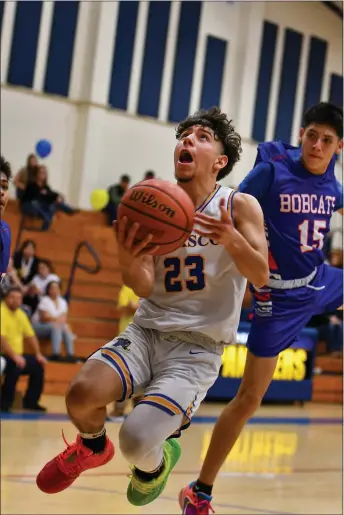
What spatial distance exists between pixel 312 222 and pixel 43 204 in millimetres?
13112

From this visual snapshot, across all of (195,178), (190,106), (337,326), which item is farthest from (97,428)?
(190,106)

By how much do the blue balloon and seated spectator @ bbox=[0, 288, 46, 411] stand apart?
878 cm

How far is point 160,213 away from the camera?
402cm

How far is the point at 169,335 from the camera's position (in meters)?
4.64

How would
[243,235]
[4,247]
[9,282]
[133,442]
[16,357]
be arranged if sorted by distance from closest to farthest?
[133,442]
[243,235]
[4,247]
[16,357]
[9,282]

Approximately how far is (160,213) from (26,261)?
1108cm

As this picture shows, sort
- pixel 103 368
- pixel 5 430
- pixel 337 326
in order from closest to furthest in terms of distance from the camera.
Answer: pixel 103 368
pixel 5 430
pixel 337 326

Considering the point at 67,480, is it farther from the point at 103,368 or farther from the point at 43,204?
the point at 43,204

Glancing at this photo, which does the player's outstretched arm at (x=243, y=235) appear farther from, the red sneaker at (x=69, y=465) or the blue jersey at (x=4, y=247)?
the blue jersey at (x=4, y=247)

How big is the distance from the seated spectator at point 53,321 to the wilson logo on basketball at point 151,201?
9640 mm

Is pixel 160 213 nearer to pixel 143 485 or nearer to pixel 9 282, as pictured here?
pixel 143 485

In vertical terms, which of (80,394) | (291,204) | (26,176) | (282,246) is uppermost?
(26,176)

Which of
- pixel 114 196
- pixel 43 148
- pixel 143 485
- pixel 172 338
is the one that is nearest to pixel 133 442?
pixel 143 485

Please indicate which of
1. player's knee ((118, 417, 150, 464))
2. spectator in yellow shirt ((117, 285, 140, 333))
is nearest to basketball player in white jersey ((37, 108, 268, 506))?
player's knee ((118, 417, 150, 464))
